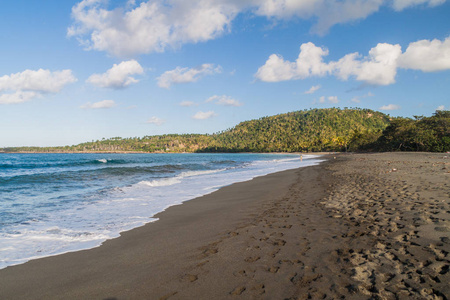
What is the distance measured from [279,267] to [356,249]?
150 cm

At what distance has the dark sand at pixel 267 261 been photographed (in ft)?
10.2

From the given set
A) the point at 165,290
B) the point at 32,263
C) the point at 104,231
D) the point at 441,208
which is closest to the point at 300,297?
the point at 165,290

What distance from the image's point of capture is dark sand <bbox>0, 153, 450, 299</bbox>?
123 inches

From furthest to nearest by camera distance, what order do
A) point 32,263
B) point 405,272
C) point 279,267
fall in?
1. point 32,263
2. point 279,267
3. point 405,272

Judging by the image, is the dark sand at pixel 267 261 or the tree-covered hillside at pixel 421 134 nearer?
the dark sand at pixel 267 261

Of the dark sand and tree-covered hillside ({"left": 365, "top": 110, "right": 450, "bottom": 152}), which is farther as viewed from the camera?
tree-covered hillside ({"left": 365, "top": 110, "right": 450, "bottom": 152})

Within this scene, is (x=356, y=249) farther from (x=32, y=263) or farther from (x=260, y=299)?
(x=32, y=263)

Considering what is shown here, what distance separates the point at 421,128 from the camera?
192 ft

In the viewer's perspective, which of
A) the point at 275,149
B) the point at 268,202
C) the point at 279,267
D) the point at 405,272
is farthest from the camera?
the point at 275,149

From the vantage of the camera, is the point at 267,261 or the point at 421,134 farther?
the point at 421,134

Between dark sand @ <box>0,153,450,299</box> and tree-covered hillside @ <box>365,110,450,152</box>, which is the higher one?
tree-covered hillside @ <box>365,110,450,152</box>

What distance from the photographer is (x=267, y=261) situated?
13.1 feet

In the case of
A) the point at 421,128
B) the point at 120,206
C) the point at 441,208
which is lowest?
the point at 120,206

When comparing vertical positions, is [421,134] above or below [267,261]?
above
